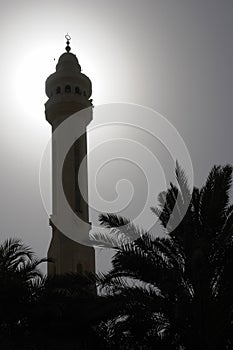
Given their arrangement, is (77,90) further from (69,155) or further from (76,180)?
(76,180)

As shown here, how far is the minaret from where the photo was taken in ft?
99.9

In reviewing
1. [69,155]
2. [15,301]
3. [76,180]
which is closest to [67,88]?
[69,155]

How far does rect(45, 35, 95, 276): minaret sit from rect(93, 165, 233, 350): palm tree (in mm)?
15508

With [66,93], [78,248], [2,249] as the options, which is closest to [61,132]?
[66,93]

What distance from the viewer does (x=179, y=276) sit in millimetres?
13672

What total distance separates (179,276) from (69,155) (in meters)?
19.8

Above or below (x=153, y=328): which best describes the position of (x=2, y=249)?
above

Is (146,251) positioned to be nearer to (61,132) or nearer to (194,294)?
(194,294)

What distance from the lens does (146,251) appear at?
47.1 feet

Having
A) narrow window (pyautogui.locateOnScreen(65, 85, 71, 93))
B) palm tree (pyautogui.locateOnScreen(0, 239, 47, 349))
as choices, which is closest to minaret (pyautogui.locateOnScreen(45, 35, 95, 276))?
narrow window (pyautogui.locateOnScreen(65, 85, 71, 93))

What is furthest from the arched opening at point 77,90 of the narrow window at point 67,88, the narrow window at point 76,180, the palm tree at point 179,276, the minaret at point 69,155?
the palm tree at point 179,276

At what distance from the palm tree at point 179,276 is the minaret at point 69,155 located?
1551 cm

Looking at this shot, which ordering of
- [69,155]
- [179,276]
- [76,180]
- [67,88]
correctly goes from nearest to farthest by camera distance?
[179,276] → [76,180] → [69,155] → [67,88]

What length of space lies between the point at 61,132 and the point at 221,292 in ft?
68.5
